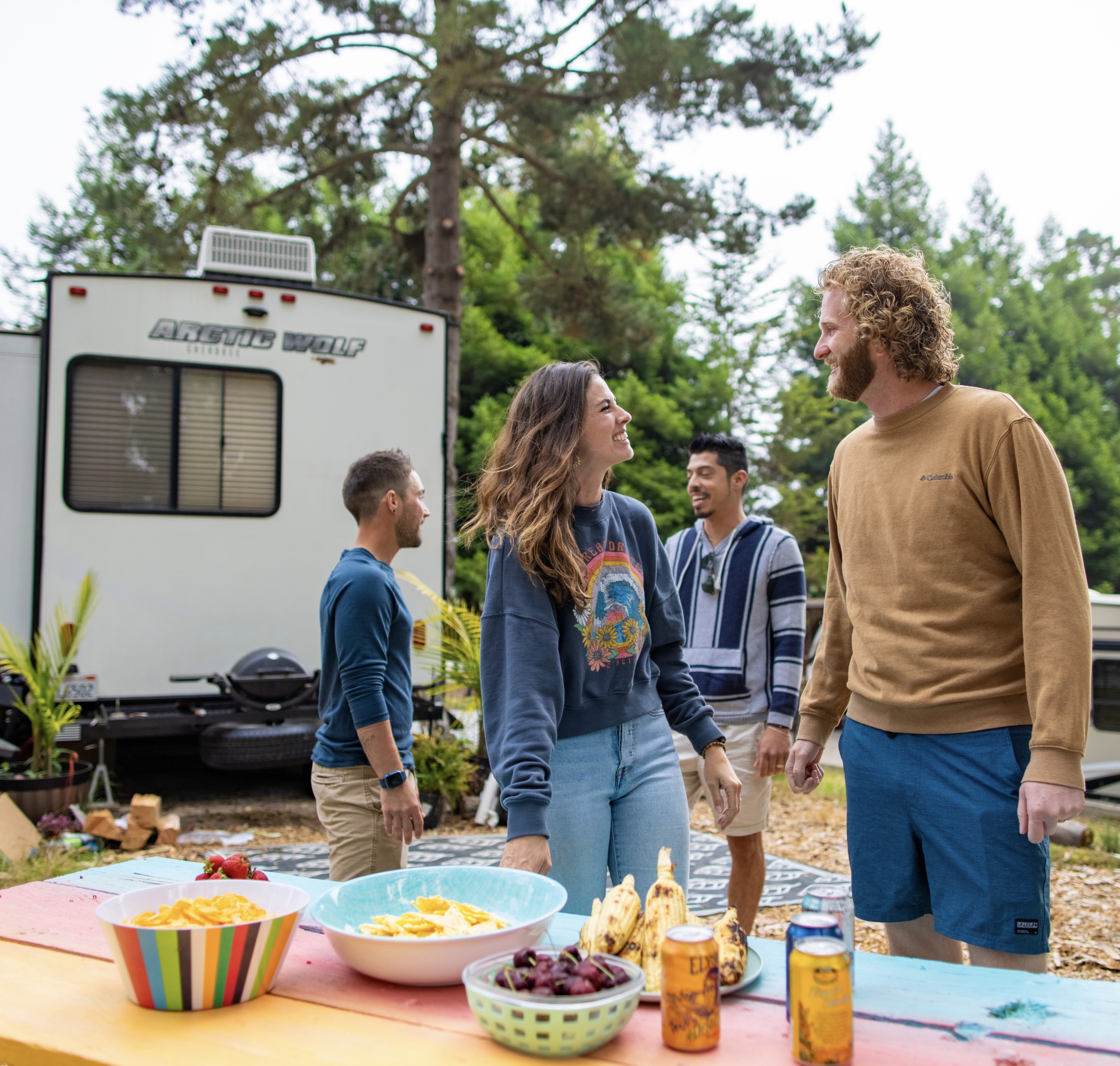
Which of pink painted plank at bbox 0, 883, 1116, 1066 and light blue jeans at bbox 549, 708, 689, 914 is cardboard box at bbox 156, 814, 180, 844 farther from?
light blue jeans at bbox 549, 708, 689, 914

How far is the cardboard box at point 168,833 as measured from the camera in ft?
17.8

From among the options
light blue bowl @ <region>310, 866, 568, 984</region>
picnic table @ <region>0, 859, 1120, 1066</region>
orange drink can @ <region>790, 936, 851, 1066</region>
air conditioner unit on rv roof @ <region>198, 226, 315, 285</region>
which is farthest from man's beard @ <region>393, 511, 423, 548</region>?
air conditioner unit on rv roof @ <region>198, 226, 315, 285</region>

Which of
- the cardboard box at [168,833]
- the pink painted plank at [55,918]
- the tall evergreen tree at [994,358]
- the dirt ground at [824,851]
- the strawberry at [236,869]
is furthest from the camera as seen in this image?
the tall evergreen tree at [994,358]

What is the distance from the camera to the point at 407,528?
3332 mm

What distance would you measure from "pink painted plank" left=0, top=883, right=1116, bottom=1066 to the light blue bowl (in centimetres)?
4

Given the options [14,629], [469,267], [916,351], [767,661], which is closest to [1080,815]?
[767,661]

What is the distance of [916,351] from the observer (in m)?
2.40

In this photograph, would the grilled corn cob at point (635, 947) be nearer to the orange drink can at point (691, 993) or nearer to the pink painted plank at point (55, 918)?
the orange drink can at point (691, 993)

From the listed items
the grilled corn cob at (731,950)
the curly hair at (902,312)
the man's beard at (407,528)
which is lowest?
the grilled corn cob at (731,950)

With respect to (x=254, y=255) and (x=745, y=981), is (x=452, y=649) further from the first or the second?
(x=745, y=981)

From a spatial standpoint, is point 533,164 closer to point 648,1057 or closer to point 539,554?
point 539,554

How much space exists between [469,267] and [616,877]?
19.7m

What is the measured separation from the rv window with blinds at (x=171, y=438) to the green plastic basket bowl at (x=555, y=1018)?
17.4 feet

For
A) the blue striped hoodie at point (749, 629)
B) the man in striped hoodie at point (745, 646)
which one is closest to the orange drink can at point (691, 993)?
the man in striped hoodie at point (745, 646)
